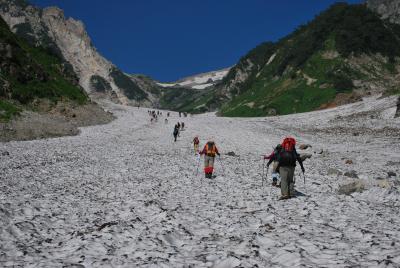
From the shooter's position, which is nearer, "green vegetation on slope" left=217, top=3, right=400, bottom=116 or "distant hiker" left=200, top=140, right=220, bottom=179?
"distant hiker" left=200, top=140, right=220, bottom=179

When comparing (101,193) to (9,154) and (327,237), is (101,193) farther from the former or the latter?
(9,154)

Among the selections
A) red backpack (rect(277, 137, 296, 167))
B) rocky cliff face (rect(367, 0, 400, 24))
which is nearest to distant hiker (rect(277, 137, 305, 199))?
red backpack (rect(277, 137, 296, 167))

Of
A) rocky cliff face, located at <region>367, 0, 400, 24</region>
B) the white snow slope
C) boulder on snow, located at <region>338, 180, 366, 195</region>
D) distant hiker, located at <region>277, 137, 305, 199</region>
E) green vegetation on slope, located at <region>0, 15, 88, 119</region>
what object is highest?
rocky cliff face, located at <region>367, 0, 400, 24</region>

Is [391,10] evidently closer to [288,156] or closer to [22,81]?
[22,81]

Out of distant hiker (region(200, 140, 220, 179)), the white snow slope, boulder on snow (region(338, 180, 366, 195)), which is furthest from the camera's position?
distant hiker (region(200, 140, 220, 179))

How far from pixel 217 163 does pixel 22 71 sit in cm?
4891

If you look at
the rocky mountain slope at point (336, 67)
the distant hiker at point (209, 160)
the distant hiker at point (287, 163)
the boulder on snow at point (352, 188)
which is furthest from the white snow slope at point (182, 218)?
the rocky mountain slope at point (336, 67)

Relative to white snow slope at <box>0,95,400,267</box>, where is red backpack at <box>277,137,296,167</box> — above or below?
above

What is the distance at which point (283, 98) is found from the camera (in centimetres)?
11756

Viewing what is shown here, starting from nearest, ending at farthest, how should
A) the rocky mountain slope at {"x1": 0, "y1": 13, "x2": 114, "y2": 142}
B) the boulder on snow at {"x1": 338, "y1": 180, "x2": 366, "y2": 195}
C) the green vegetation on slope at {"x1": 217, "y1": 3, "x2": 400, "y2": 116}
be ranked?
1. the boulder on snow at {"x1": 338, "y1": 180, "x2": 366, "y2": 195}
2. the rocky mountain slope at {"x1": 0, "y1": 13, "x2": 114, "y2": 142}
3. the green vegetation on slope at {"x1": 217, "y1": 3, "x2": 400, "y2": 116}

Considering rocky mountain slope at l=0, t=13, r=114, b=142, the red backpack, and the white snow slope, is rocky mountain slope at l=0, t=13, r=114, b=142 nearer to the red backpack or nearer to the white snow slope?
the white snow slope

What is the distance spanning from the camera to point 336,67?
396 ft

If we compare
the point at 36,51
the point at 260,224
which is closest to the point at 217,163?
the point at 260,224

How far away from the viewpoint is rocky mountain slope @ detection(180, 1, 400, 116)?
11150 cm
